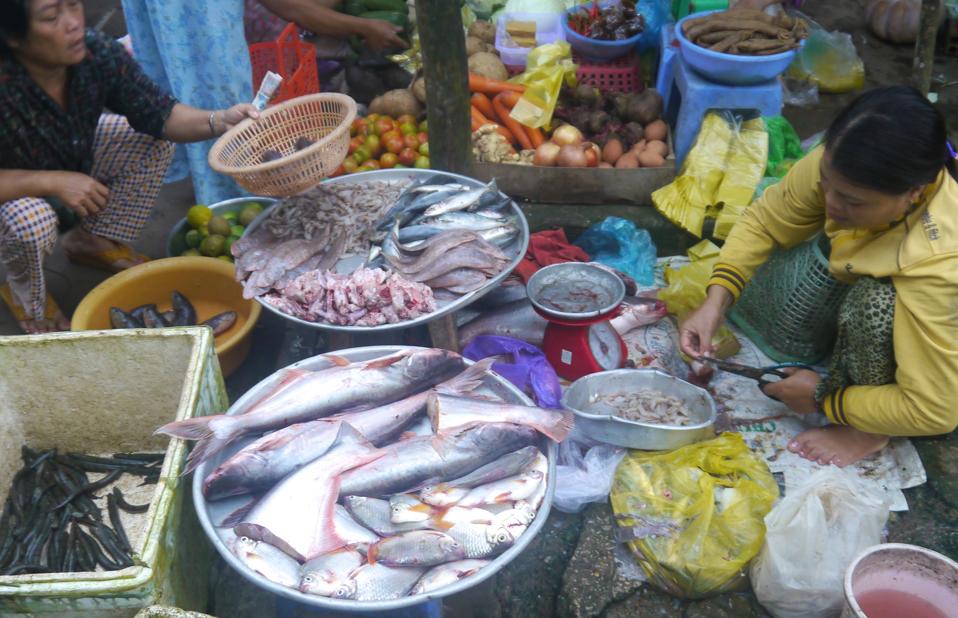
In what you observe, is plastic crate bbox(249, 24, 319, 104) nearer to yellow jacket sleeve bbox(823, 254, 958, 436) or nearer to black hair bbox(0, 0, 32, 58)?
black hair bbox(0, 0, 32, 58)

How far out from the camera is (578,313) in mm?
3135

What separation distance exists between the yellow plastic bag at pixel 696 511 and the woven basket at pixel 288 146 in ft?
5.92

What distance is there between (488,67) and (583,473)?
11.3 ft

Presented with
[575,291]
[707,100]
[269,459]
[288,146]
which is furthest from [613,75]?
[269,459]

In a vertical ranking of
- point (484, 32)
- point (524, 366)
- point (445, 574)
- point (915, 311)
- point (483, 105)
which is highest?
point (484, 32)

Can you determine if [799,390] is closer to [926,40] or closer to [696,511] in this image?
[696,511]

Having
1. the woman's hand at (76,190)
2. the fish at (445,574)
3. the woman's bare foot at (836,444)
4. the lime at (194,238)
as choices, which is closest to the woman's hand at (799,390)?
the woman's bare foot at (836,444)

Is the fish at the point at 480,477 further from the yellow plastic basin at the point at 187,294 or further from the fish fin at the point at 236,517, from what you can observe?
the yellow plastic basin at the point at 187,294

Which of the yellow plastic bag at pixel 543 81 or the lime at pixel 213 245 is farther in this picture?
the yellow plastic bag at pixel 543 81

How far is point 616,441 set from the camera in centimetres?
301

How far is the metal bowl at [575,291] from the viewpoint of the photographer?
3154 mm

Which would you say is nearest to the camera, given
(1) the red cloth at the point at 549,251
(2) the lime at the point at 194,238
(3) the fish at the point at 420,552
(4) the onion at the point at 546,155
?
(3) the fish at the point at 420,552

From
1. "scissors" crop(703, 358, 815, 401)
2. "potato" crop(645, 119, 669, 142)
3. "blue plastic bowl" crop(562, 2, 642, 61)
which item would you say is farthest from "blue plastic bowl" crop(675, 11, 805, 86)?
"scissors" crop(703, 358, 815, 401)

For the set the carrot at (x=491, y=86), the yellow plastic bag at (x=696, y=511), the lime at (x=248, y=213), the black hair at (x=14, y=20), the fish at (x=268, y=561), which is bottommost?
the yellow plastic bag at (x=696, y=511)
